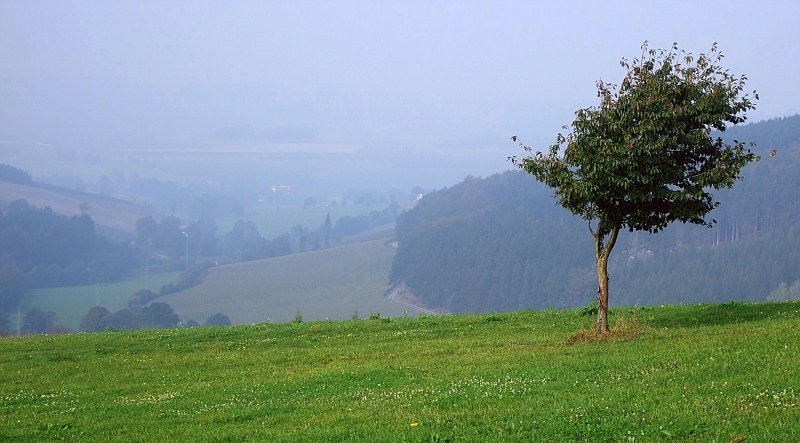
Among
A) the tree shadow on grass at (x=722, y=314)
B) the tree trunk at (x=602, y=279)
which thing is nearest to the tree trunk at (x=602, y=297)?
the tree trunk at (x=602, y=279)

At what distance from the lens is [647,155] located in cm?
2306

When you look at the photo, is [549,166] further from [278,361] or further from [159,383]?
[159,383]

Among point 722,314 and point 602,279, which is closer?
point 602,279

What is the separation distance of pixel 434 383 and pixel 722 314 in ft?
39.8

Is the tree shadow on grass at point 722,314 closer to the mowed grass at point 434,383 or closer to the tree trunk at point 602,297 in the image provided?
the mowed grass at point 434,383

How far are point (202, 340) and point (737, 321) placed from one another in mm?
16715

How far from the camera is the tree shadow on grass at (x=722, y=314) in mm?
25344

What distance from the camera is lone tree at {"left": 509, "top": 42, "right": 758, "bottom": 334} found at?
2317 cm

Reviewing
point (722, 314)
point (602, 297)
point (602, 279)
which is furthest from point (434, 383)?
point (722, 314)

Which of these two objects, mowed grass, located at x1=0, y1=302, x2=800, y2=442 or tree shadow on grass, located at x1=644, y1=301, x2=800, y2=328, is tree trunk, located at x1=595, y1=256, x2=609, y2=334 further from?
tree shadow on grass, located at x1=644, y1=301, x2=800, y2=328

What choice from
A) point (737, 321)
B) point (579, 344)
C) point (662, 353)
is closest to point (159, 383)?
point (579, 344)

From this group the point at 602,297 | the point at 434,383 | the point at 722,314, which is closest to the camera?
the point at 434,383

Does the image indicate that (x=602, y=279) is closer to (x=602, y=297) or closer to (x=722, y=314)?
(x=602, y=297)

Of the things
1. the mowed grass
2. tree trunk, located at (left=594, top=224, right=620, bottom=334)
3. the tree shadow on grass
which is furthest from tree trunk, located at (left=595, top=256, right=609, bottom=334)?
the tree shadow on grass
